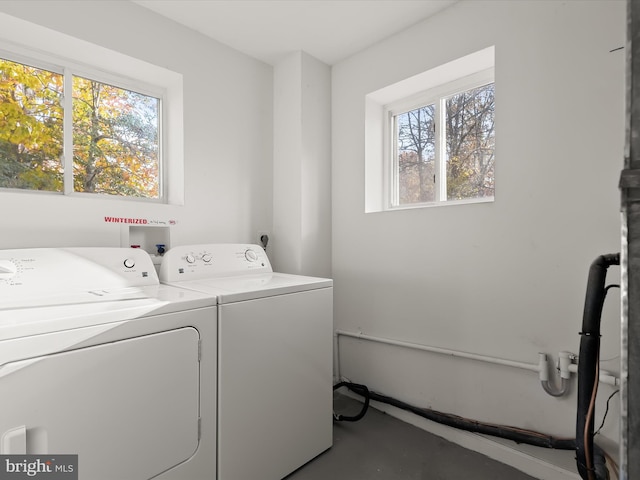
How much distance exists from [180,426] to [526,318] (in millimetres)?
1565

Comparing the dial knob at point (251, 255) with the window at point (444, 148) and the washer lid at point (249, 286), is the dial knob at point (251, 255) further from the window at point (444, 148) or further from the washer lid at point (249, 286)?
the window at point (444, 148)

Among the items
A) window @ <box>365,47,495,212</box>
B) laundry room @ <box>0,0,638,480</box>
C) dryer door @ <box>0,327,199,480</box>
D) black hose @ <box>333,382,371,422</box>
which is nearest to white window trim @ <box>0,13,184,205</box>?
laundry room @ <box>0,0,638,480</box>

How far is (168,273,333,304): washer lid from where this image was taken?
134 centimetres

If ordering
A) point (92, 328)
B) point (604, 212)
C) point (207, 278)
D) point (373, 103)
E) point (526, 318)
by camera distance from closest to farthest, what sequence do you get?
point (92, 328), point (604, 212), point (526, 318), point (207, 278), point (373, 103)

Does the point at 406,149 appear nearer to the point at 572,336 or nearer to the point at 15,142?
the point at 572,336

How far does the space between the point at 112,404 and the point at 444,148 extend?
2.11 meters

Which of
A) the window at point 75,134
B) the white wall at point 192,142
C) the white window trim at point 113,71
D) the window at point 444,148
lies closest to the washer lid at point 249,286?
the white wall at point 192,142

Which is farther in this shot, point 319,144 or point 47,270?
point 319,144

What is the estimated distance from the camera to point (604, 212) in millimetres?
1346

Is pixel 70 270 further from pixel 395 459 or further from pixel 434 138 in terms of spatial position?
pixel 434 138

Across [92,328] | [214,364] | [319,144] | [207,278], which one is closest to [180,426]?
[214,364]

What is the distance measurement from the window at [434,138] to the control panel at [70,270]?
1.43m

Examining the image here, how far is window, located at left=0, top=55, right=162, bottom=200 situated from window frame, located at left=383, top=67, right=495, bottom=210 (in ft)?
5.04

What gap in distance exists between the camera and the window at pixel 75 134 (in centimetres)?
159
